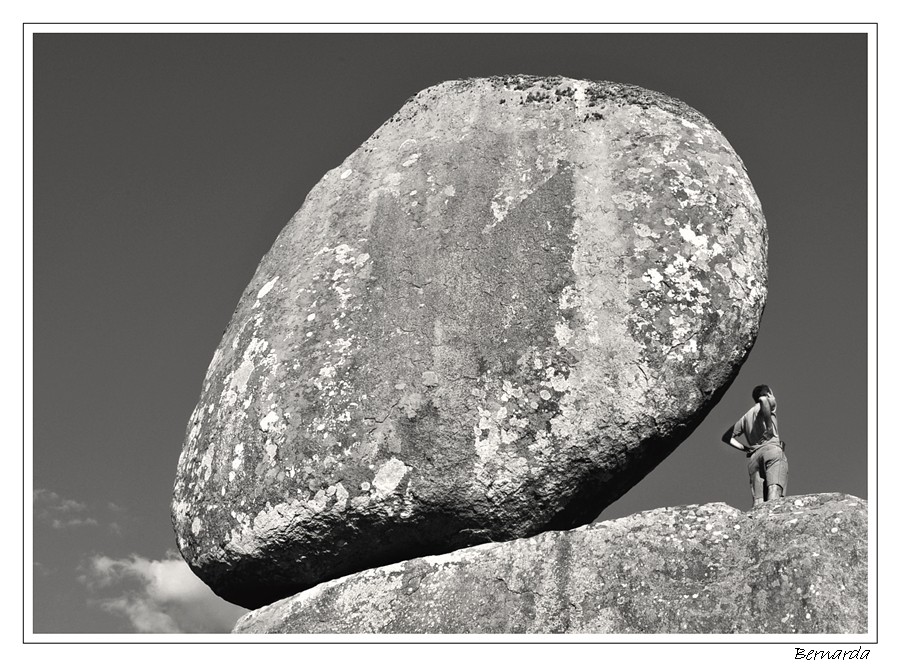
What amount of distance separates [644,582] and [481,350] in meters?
1.40

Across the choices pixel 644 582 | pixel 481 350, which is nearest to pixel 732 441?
pixel 644 582

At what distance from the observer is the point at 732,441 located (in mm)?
7434

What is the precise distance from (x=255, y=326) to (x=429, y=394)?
52.5 inches

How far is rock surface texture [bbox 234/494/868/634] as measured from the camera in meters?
5.93

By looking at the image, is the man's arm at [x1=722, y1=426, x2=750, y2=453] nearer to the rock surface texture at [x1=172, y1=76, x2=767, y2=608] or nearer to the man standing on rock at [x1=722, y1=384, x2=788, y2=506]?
the man standing on rock at [x1=722, y1=384, x2=788, y2=506]

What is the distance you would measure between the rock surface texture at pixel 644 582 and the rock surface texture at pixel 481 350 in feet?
0.57

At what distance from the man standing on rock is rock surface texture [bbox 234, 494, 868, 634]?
0.82 m

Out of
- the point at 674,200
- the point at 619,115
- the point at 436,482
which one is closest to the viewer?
the point at 436,482

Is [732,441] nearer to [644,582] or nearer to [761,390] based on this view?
[761,390]

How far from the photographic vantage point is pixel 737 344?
6.58 metres

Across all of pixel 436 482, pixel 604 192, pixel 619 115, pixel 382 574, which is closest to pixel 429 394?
pixel 436 482

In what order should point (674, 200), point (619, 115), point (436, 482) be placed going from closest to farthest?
point (436, 482) → point (674, 200) → point (619, 115)

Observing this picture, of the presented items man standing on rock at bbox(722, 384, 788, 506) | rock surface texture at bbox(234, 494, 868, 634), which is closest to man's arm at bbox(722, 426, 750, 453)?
man standing on rock at bbox(722, 384, 788, 506)
